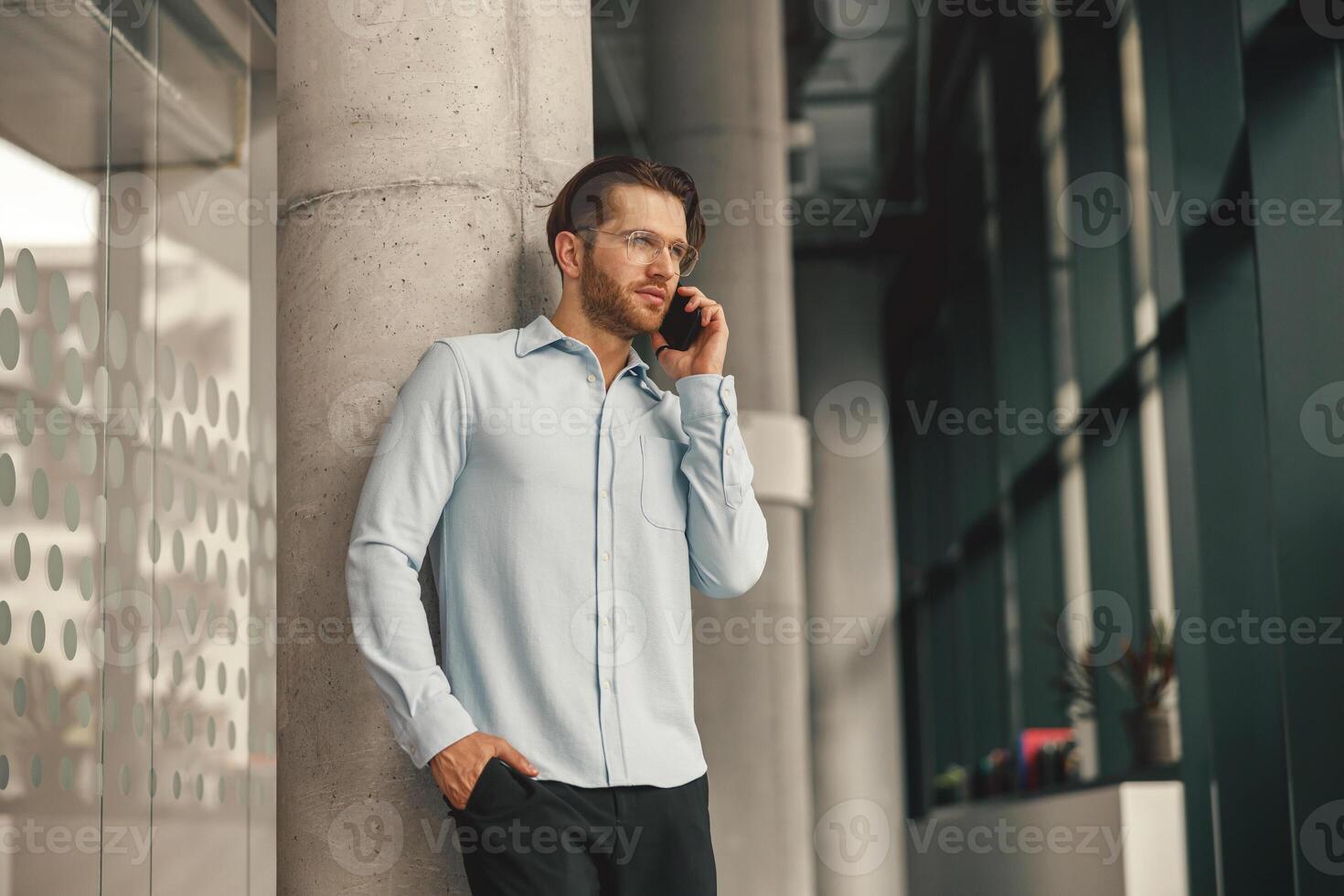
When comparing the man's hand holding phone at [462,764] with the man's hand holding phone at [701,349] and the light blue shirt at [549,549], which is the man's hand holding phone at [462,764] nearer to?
the light blue shirt at [549,549]

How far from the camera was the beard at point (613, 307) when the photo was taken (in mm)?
2842

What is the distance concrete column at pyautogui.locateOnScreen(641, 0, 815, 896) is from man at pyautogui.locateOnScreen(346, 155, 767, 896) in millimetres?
4889

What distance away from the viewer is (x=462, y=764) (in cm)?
242

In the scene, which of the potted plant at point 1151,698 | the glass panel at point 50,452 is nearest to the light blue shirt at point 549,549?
the glass panel at point 50,452

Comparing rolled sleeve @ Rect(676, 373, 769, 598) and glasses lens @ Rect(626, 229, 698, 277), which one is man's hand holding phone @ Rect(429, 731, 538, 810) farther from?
glasses lens @ Rect(626, 229, 698, 277)

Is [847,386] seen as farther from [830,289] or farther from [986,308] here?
[986,308]

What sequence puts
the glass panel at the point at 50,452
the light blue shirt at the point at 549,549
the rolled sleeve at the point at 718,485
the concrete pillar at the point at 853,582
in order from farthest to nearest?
the concrete pillar at the point at 853,582 < the glass panel at the point at 50,452 < the rolled sleeve at the point at 718,485 < the light blue shirt at the point at 549,549

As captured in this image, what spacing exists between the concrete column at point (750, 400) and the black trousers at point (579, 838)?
16.9 feet

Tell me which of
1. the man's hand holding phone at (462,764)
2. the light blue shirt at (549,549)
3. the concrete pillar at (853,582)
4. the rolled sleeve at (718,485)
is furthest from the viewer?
the concrete pillar at (853,582)

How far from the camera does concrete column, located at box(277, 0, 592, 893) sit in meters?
2.89

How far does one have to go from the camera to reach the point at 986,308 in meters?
13.5

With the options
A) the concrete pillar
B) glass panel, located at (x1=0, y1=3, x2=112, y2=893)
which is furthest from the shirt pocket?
the concrete pillar

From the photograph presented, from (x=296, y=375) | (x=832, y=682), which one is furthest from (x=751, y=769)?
(x=832, y=682)

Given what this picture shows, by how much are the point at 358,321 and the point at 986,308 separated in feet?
36.7
